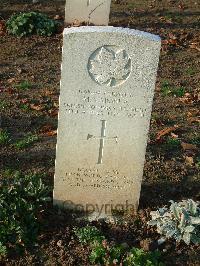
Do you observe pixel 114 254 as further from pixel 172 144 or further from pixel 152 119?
pixel 152 119

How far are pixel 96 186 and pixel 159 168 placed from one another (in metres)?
1.16

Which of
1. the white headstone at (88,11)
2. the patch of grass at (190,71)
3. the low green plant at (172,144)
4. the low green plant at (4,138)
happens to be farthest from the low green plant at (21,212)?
the white headstone at (88,11)

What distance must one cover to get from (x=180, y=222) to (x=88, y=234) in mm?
913

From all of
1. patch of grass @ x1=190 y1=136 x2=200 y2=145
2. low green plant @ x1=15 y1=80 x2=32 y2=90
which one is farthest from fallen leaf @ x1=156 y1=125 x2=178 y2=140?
low green plant @ x1=15 y1=80 x2=32 y2=90

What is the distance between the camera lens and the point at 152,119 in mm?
7340

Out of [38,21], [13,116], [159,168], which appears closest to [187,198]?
[159,168]

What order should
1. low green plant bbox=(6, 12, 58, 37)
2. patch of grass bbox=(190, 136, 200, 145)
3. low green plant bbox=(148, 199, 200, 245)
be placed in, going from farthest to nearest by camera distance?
low green plant bbox=(6, 12, 58, 37)
patch of grass bbox=(190, 136, 200, 145)
low green plant bbox=(148, 199, 200, 245)

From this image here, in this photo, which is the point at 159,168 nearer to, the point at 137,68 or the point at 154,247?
the point at 154,247

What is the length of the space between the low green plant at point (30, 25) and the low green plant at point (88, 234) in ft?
18.6

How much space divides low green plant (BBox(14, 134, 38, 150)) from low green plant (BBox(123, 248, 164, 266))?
2301mm

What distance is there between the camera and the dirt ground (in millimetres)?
5125

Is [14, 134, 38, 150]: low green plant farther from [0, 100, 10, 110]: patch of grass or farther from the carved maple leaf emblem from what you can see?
the carved maple leaf emblem

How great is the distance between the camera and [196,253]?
199 inches

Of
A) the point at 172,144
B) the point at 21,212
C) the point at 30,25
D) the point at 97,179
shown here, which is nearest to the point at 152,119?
the point at 172,144
